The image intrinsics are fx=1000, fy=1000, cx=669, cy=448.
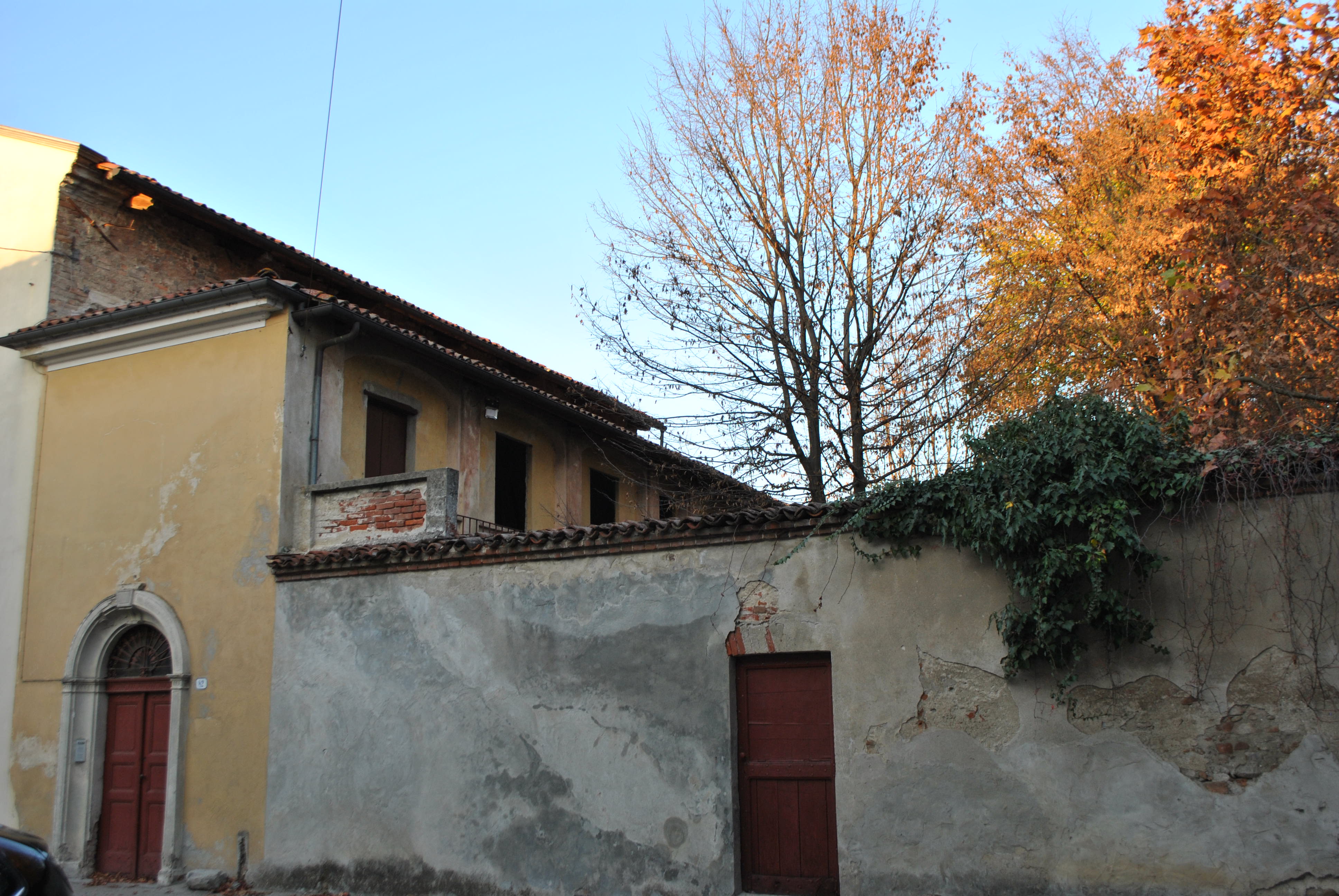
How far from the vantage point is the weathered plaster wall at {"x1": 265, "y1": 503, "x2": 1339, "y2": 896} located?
6.60 m

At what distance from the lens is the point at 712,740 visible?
809 centimetres

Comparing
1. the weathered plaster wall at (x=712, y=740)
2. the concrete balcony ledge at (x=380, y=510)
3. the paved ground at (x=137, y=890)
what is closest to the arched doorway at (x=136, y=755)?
the paved ground at (x=137, y=890)

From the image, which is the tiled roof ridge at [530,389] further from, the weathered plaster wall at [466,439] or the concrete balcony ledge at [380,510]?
the concrete balcony ledge at [380,510]

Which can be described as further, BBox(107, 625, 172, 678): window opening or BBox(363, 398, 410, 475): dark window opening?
BBox(363, 398, 410, 475): dark window opening

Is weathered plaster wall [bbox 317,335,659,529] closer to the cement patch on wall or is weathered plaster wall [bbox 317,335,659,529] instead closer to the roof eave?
the roof eave

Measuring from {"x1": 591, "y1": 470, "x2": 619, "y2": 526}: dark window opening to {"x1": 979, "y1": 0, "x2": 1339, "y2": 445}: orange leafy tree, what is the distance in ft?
22.7

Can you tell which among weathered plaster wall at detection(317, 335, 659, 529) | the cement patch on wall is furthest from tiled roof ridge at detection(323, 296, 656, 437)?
the cement patch on wall

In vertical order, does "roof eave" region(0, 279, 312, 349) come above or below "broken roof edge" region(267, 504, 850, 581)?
Result: above

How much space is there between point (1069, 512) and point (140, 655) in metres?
10.1

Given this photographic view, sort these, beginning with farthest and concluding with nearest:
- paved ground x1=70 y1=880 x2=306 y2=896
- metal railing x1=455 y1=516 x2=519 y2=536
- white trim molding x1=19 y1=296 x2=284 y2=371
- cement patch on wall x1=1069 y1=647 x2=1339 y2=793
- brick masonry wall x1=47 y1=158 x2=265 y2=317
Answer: brick masonry wall x1=47 y1=158 x2=265 y2=317, metal railing x1=455 y1=516 x2=519 y2=536, white trim molding x1=19 y1=296 x2=284 y2=371, paved ground x1=70 y1=880 x2=306 y2=896, cement patch on wall x1=1069 y1=647 x2=1339 y2=793

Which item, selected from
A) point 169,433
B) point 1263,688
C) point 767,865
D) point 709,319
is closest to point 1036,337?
point 709,319

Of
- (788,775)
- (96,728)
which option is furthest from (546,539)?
(96,728)

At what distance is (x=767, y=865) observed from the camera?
25.8 feet

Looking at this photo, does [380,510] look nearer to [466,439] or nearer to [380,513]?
[380,513]
